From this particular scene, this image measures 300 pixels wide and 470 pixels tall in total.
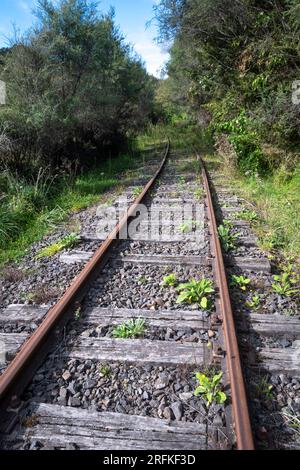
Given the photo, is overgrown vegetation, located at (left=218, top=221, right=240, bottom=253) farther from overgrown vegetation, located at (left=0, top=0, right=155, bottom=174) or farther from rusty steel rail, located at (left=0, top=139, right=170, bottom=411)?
overgrown vegetation, located at (left=0, top=0, right=155, bottom=174)

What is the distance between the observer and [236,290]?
11.6 feet

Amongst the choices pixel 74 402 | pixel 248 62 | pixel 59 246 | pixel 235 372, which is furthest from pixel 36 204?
pixel 248 62

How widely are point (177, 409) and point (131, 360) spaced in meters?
0.54

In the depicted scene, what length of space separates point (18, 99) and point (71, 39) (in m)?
3.32

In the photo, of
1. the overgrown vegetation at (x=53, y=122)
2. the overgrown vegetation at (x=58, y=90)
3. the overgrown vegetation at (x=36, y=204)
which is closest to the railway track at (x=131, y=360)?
the overgrown vegetation at (x=36, y=204)

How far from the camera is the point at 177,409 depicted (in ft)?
7.20

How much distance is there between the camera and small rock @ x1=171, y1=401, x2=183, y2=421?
2.15m

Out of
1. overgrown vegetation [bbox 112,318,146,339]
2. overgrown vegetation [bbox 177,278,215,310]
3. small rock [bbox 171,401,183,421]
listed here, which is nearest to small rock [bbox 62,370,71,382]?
overgrown vegetation [bbox 112,318,146,339]

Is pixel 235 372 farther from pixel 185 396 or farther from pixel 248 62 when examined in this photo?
pixel 248 62

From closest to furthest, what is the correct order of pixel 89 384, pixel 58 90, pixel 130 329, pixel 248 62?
pixel 89 384 < pixel 130 329 < pixel 248 62 < pixel 58 90

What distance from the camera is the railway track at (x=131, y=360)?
204 centimetres

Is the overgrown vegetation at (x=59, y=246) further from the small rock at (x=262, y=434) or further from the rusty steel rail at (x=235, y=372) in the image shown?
the small rock at (x=262, y=434)
